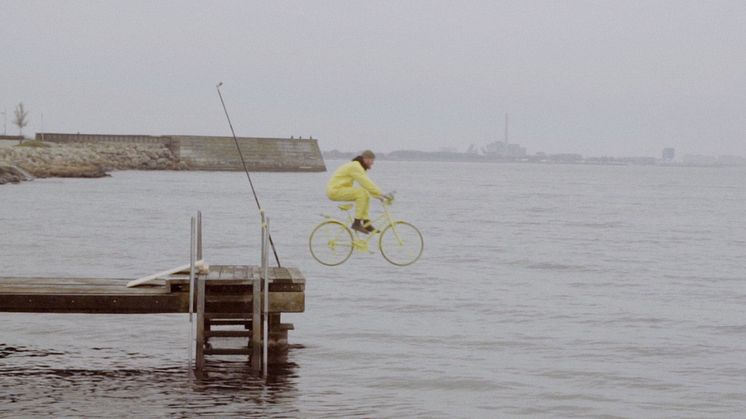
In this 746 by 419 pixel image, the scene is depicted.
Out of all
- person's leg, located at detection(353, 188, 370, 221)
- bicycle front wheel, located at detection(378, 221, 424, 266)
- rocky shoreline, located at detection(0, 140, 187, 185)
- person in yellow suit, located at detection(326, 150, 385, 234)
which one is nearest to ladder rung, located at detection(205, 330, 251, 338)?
bicycle front wheel, located at detection(378, 221, 424, 266)

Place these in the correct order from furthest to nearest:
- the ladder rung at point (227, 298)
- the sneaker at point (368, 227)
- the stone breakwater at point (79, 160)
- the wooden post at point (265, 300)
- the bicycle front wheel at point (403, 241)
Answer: the stone breakwater at point (79, 160) < the bicycle front wheel at point (403, 241) < the ladder rung at point (227, 298) < the wooden post at point (265, 300) < the sneaker at point (368, 227)

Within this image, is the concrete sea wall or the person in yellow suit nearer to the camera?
the person in yellow suit

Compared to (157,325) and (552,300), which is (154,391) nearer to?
(157,325)

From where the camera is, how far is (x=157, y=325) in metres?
20.7

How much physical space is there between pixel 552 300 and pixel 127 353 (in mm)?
11981

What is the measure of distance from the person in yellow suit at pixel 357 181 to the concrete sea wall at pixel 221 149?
435ft

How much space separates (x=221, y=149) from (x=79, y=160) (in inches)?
1277

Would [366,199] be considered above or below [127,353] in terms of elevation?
above

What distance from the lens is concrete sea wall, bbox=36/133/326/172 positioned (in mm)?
148000

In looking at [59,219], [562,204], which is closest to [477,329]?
[59,219]

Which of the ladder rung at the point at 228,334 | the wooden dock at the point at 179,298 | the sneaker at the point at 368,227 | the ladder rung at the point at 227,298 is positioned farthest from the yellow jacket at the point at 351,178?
the ladder rung at the point at 228,334

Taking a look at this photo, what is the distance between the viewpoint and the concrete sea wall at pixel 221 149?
486 ft

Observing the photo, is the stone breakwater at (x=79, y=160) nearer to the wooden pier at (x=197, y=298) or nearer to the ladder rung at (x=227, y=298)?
the wooden pier at (x=197, y=298)

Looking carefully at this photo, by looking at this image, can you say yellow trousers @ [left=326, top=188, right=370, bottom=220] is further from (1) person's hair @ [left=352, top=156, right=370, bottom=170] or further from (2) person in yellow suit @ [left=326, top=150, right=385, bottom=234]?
(1) person's hair @ [left=352, top=156, right=370, bottom=170]
